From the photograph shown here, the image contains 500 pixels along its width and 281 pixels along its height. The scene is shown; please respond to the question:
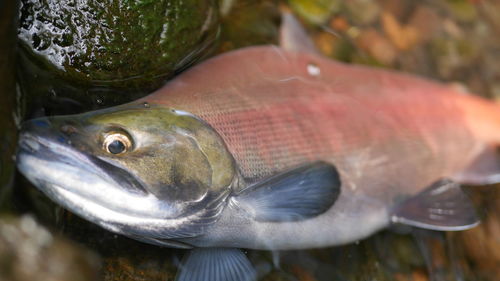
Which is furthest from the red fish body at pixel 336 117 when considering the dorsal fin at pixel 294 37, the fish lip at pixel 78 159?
the fish lip at pixel 78 159

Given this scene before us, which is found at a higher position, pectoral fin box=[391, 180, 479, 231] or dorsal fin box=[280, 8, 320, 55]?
dorsal fin box=[280, 8, 320, 55]

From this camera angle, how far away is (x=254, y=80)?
3021mm

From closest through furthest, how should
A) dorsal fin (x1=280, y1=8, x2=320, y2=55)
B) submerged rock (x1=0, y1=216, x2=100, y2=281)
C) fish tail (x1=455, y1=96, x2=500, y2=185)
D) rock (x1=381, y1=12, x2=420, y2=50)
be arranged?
submerged rock (x1=0, y1=216, x2=100, y2=281) < dorsal fin (x1=280, y1=8, x2=320, y2=55) < fish tail (x1=455, y1=96, x2=500, y2=185) < rock (x1=381, y1=12, x2=420, y2=50)

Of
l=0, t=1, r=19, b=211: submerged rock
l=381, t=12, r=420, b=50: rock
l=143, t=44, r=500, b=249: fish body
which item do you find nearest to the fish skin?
l=143, t=44, r=500, b=249: fish body

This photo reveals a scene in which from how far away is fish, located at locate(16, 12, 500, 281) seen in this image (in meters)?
2.24

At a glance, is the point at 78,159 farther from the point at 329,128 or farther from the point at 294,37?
the point at 294,37

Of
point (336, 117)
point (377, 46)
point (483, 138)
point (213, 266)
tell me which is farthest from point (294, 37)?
point (213, 266)

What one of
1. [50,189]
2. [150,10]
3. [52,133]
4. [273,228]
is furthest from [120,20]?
[273,228]

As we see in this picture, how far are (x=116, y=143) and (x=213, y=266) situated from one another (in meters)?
0.84

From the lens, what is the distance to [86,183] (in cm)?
218

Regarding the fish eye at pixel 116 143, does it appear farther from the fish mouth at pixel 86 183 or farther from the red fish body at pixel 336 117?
the red fish body at pixel 336 117

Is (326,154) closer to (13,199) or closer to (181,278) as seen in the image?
(181,278)

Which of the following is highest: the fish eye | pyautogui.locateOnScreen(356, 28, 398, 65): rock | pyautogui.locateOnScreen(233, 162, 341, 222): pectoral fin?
the fish eye

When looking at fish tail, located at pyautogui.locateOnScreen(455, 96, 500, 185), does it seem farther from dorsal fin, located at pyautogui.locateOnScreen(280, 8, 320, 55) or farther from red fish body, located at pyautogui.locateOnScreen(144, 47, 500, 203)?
dorsal fin, located at pyautogui.locateOnScreen(280, 8, 320, 55)
